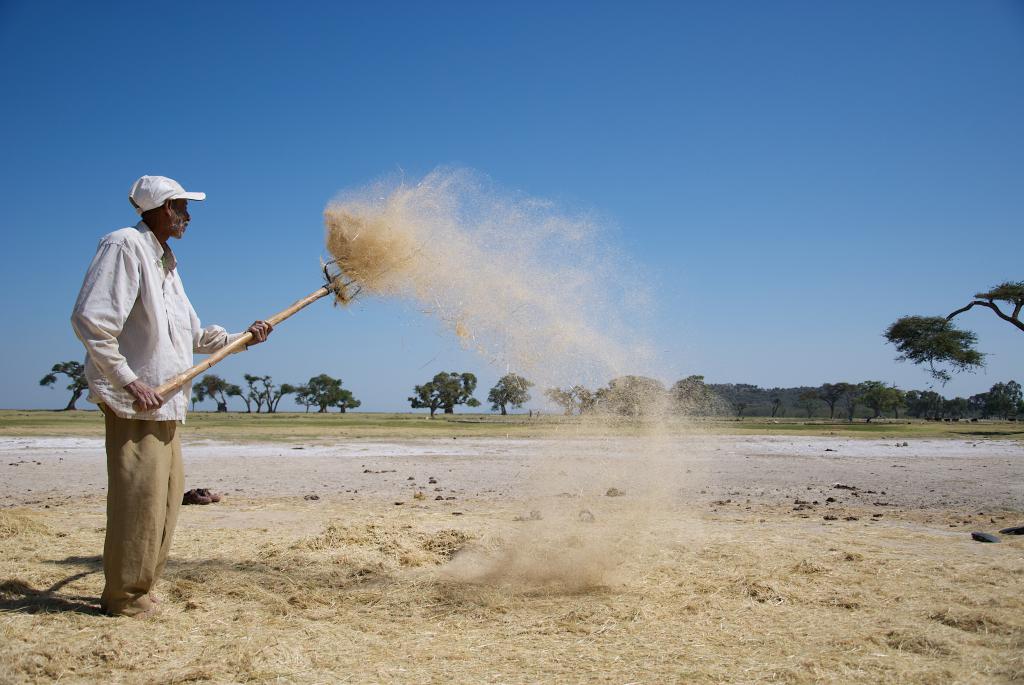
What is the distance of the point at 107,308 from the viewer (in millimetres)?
4285

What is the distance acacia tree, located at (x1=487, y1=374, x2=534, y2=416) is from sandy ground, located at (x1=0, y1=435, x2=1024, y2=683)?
499 mm

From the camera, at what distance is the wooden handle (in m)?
4.45

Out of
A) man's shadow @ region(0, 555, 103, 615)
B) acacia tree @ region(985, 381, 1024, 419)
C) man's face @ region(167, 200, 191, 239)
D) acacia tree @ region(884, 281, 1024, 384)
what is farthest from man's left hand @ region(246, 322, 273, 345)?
acacia tree @ region(985, 381, 1024, 419)

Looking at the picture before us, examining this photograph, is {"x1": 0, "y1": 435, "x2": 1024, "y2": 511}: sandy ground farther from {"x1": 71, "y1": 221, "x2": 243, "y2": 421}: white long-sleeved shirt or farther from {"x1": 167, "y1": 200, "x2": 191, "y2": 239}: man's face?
{"x1": 167, "y1": 200, "x2": 191, "y2": 239}: man's face

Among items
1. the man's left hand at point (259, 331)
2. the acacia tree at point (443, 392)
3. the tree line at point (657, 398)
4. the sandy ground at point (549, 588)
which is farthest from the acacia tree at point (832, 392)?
the man's left hand at point (259, 331)

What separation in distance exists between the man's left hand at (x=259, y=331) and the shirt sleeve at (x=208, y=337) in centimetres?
14

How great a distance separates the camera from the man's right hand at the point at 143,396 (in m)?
4.29

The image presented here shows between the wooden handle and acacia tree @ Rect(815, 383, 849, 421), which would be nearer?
the wooden handle

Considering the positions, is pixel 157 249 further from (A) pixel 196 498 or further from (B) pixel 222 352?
(A) pixel 196 498

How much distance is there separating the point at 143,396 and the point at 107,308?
572 millimetres

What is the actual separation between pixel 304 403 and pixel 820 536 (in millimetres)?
106474

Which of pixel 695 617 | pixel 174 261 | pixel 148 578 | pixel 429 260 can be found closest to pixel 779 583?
pixel 695 617

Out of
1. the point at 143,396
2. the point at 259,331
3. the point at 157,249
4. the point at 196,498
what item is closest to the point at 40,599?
the point at 143,396

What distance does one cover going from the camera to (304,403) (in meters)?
108
